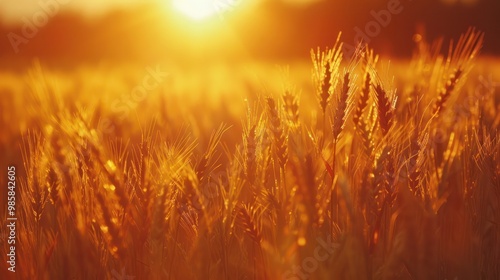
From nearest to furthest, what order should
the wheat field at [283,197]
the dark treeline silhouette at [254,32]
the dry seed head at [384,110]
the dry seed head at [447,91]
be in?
1. the wheat field at [283,197]
2. the dry seed head at [384,110]
3. the dry seed head at [447,91]
4. the dark treeline silhouette at [254,32]

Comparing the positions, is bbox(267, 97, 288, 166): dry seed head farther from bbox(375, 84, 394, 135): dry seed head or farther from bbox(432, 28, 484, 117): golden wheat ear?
bbox(432, 28, 484, 117): golden wheat ear

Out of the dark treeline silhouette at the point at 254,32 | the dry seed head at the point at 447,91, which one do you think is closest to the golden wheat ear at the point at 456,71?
the dry seed head at the point at 447,91

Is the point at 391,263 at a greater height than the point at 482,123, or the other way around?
the point at 482,123

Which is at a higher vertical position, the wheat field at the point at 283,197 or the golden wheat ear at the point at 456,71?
the golden wheat ear at the point at 456,71

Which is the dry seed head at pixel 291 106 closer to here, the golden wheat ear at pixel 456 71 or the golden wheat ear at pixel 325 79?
the golden wheat ear at pixel 325 79

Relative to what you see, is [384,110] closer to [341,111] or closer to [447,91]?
[341,111]

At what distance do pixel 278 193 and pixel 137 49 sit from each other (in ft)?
99.7

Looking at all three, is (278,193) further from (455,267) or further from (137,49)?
(137,49)

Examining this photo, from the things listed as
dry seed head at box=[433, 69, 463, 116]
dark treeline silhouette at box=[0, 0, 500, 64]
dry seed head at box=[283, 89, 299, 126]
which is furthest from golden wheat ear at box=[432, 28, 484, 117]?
dark treeline silhouette at box=[0, 0, 500, 64]

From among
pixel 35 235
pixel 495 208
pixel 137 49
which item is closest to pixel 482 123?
pixel 495 208

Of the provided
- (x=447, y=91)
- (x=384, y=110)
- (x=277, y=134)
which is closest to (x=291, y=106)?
(x=277, y=134)

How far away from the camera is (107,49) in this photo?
30625 mm

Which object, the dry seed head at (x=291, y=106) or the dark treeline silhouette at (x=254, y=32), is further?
the dark treeline silhouette at (x=254, y=32)

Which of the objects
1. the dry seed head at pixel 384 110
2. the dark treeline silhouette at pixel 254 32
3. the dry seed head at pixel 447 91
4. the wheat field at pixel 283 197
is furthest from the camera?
the dark treeline silhouette at pixel 254 32
